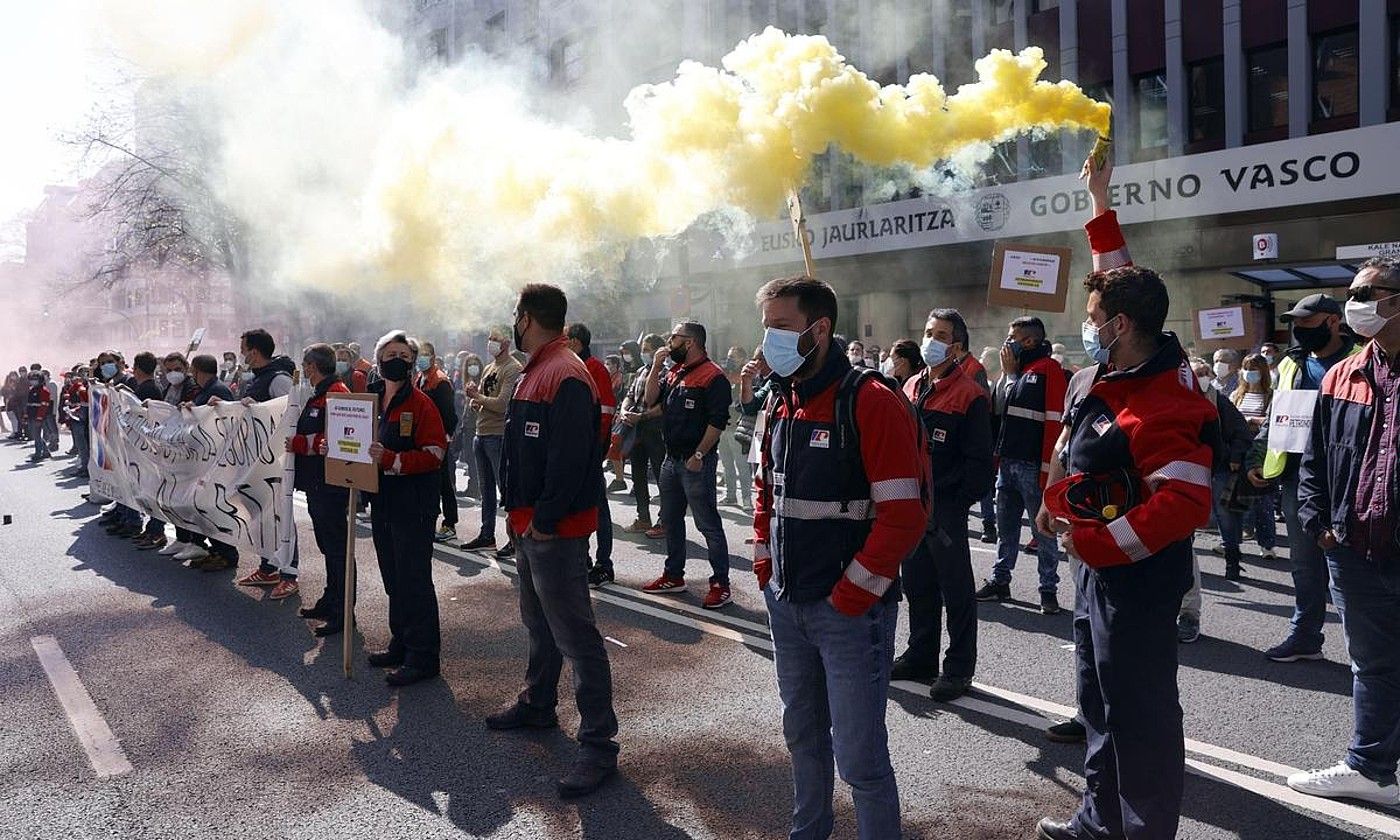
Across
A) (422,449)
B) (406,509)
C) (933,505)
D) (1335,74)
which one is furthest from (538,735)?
(1335,74)

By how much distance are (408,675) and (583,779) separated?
5.98 feet

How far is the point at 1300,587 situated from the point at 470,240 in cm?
1230

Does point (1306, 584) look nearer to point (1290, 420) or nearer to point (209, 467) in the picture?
point (1290, 420)

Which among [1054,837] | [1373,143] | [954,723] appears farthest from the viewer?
[1373,143]

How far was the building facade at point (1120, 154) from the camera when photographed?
17172 mm

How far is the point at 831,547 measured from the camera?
3.11 m

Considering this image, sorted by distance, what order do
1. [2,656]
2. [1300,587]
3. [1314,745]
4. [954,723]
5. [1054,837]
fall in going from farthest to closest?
[2,656], [1300,587], [954,723], [1314,745], [1054,837]

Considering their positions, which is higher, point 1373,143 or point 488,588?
point 1373,143

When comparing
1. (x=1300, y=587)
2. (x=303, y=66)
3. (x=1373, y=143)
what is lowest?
(x=1300, y=587)

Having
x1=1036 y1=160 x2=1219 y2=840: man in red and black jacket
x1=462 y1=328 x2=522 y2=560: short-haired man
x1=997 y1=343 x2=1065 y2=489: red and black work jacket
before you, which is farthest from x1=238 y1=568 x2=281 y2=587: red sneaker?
x1=1036 y1=160 x2=1219 y2=840: man in red and black jacket

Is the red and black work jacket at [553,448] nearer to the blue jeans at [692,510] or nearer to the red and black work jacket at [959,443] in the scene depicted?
the red and black work jacket at [959,443]

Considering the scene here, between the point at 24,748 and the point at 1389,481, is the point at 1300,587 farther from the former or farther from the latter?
the point at 24,748

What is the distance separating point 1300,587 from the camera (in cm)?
564

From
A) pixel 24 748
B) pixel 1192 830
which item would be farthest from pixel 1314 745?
pixel 24 748
